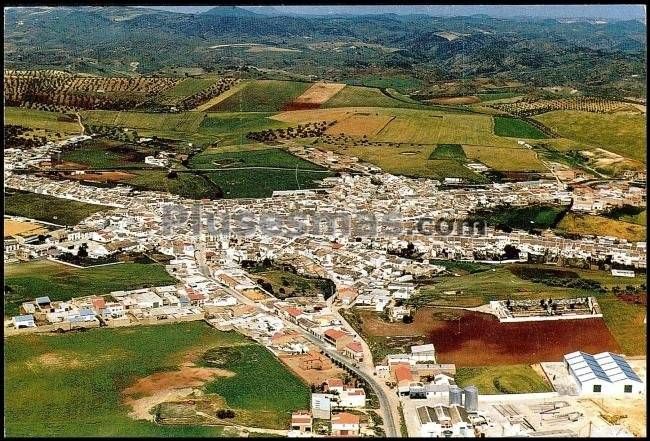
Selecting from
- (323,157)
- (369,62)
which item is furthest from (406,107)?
(369,62)

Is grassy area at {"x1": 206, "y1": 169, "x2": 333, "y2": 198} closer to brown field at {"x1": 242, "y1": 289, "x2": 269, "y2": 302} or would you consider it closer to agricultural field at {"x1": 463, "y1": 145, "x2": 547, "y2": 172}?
agricultural field at {"x1": 463, "y1": 145, "x2": 547, "y2": 172}

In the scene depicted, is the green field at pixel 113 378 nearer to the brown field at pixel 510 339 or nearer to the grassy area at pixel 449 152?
the brown field at pixel 510 339

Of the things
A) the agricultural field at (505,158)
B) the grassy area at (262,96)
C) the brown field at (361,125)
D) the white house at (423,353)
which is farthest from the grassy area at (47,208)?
the agricultural field at (505,158)

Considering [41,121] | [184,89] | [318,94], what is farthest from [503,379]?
[184,89]

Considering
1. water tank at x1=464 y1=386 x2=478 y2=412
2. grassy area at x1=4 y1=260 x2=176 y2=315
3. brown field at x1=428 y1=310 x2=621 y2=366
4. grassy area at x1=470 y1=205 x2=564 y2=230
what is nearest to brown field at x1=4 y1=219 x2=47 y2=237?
grassy area at x1=4 y1=260 x2=176 y2=315

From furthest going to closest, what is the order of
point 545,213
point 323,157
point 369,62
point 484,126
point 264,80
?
point 369,62 < point 264,80 < point 484,126 < point 323,157 < point 545,213

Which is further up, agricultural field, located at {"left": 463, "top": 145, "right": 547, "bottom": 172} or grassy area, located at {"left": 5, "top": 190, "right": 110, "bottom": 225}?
agricultural field, located at {"left": 463, "top": 145, "right": 547, "bottom": 172}

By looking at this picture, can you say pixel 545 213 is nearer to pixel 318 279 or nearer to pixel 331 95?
pixel 318 279
